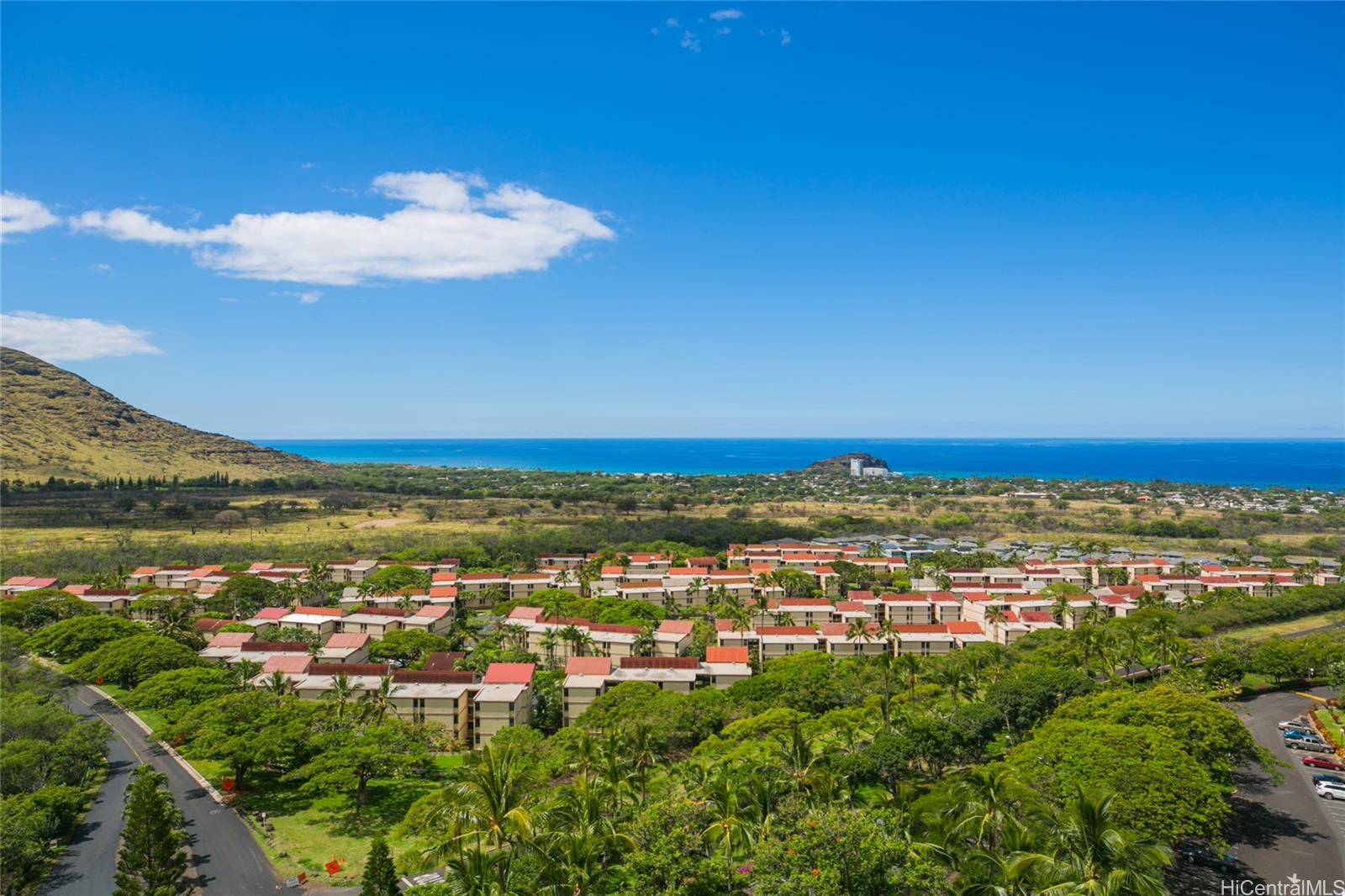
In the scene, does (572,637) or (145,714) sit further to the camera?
(572,637)

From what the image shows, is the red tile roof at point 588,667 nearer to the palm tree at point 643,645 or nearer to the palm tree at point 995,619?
the palm tree at point 643,645

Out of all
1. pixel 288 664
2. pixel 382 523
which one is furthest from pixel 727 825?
pixel 382 523

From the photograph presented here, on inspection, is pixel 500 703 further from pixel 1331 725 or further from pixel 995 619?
pixel 1331 725

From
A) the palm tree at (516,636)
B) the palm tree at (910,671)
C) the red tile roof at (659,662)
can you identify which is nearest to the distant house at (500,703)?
the red tile roof at (659,662)

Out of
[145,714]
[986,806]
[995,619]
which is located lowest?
[145,714]

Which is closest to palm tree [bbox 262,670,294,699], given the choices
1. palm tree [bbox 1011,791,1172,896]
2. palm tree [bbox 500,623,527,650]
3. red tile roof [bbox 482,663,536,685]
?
red tile roof [bbox 482,663,536,685]

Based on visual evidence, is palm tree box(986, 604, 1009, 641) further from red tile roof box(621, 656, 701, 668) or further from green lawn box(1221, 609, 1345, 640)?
red tile roof box(621, 656, 701, 668)
